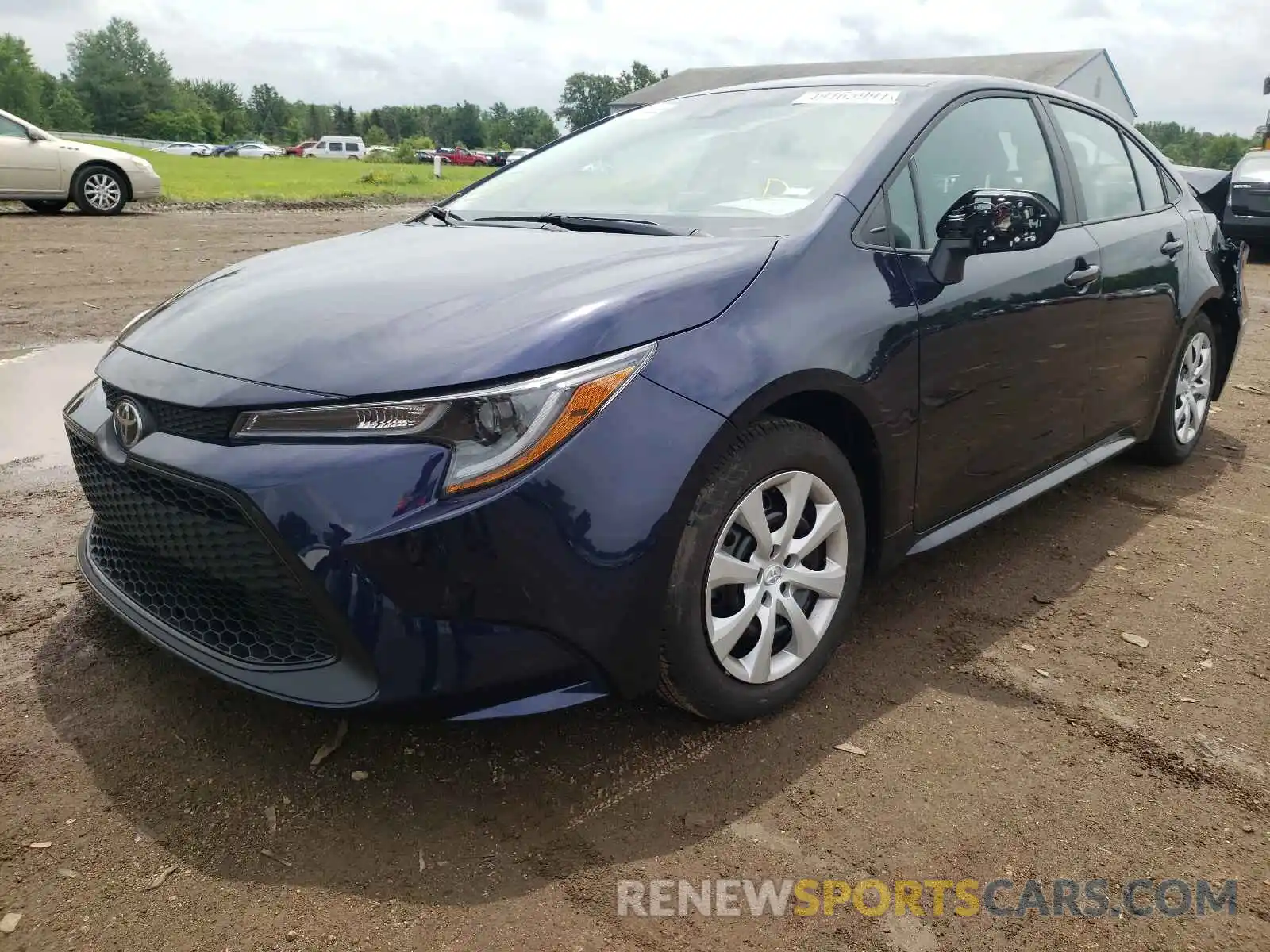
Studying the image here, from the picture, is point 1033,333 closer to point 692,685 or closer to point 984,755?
point 984,755

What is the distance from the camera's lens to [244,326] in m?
2.34

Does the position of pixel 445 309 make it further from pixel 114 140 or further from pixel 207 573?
pixel 114 140

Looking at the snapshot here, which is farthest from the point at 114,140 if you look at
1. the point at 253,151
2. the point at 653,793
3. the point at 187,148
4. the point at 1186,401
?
the point at 653,793

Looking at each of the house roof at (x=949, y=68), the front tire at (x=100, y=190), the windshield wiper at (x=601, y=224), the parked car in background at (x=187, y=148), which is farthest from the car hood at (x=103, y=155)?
the parked car in background at (x=187, y=148)

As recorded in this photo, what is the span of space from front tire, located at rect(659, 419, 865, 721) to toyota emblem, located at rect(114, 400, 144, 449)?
1.23 metres

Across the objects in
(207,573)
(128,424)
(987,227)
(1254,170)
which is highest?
(1254,170)

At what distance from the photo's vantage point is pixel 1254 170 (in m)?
13.8

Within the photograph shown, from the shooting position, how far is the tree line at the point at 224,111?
96875 mm

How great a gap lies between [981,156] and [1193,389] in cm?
217

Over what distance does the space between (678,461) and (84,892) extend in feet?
4.71

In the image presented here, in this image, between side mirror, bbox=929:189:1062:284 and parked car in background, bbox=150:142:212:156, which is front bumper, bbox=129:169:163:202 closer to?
side mirror, bbox=929:189:1062:284

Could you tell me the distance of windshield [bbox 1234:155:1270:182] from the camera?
538 inches

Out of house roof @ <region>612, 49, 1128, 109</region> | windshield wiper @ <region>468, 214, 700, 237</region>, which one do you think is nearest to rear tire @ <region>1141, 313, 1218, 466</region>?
windshield wiper @ <region>468, 214, 700, 237</region>

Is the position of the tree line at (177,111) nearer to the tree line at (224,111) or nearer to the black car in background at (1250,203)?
the tree line at (224,111)
